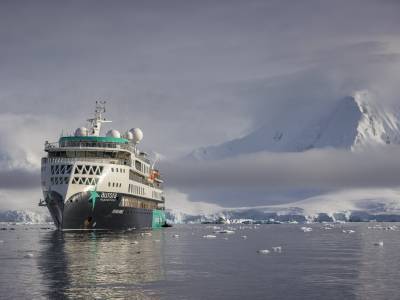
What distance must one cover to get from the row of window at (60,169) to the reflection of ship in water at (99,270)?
31.3 meters

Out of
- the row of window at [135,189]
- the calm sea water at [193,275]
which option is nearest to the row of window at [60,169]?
the row of window at [135,189]

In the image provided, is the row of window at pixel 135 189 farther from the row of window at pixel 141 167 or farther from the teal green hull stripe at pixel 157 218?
the teal green hull stripe at pixel 157 218

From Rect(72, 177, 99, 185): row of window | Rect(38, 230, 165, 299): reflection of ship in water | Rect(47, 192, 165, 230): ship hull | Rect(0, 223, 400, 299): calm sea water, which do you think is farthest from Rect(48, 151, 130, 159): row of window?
Rect(0, 223, 400, 299): calm sea water

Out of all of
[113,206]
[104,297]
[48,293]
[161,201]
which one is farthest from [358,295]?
[161,201]

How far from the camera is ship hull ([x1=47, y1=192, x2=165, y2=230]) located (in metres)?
82.3

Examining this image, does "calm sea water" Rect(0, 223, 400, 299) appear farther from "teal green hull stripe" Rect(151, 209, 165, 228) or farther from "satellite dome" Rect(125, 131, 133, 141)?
"teal green hull stripe" Rect(151, 209, 165, 228)

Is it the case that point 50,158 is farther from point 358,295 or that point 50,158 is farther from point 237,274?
point 358,295

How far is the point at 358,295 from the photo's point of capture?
2862cm

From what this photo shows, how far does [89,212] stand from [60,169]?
7565 millimetres

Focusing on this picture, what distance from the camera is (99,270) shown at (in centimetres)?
3641

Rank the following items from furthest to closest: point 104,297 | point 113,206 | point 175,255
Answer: point 113,206 → point 175,255 → point 104,297

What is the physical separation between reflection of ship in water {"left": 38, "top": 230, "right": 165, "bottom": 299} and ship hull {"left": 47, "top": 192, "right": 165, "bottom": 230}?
2819cm

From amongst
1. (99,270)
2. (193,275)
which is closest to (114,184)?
(99,270)

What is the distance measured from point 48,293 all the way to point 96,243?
30.2m
